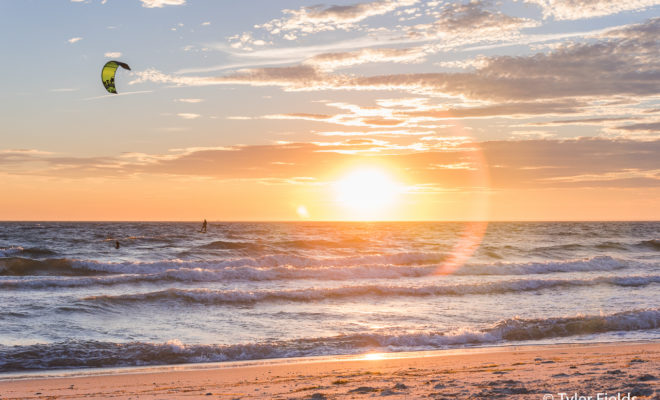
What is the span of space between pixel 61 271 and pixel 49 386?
2436 centimetres

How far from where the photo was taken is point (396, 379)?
905cm

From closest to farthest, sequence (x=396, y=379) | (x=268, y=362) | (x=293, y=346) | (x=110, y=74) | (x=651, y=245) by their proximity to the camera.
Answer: (x=396, y=379) → (x=268, y=362) → (x=293, y=346) → (x=110, y=74) → (x=651, y=245)

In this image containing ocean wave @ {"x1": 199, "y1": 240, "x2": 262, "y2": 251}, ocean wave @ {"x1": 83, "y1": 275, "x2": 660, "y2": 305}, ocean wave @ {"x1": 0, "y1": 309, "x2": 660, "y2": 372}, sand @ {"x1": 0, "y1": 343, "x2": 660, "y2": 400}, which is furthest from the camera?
ocean wave @ {"x1": 199, "y1": 240, "x2": 262, "y2": 251}

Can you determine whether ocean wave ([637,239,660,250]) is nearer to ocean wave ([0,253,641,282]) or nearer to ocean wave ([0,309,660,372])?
ocean wave ([0,253,641,282])

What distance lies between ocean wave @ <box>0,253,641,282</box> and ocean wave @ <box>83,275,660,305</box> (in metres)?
6.35

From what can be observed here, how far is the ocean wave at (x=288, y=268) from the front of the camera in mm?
27453

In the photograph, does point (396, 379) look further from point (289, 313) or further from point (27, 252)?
point (27, 252)

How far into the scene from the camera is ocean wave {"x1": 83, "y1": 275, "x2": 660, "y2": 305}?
1897 cm

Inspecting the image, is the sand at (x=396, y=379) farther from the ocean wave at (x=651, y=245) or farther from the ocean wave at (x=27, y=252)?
the ocean wave at (x=651, y=245)

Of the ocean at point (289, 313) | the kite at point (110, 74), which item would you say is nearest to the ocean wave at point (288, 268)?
the ocean at point (289, 313)

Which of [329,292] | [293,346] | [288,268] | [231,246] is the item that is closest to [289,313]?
[329,292]

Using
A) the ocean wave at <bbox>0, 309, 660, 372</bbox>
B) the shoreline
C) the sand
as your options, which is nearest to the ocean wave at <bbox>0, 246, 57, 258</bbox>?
the ocean wave at <bbox>0, 309, 660, 372</bbox>

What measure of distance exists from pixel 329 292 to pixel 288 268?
8.15 m

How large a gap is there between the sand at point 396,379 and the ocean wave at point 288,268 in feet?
52.9
